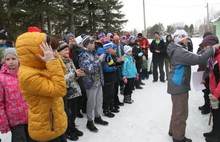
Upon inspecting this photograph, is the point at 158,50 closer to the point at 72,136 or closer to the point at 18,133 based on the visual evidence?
the point at 72,136

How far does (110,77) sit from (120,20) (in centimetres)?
2113

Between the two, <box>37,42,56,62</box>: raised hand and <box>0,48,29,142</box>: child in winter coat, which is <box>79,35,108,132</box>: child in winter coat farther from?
<box>37,42,56,62</box>: raised hand

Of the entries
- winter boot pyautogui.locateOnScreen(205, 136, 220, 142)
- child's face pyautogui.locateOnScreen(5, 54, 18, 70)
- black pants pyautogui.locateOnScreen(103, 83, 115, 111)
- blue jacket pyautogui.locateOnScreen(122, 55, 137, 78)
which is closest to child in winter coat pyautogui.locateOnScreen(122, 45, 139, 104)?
blue jacket pyautogui.locateOnScreen(122, 55, 137, 78)

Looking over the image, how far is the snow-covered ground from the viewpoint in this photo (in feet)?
13.6

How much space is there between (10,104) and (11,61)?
65 centimetres

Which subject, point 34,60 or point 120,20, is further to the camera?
point 120,20

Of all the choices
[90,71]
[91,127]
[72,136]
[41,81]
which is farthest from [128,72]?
[41,81]

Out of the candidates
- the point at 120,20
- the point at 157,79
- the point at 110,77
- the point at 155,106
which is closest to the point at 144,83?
the point at 157,79

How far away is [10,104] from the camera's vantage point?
2986 millimetres

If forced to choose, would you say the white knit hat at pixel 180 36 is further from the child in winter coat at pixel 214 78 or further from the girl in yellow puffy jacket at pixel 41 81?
the girl in yellow puffy jacket at pixel 41 81

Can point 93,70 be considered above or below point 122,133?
above

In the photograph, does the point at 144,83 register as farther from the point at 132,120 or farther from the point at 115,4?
the point at 115,4

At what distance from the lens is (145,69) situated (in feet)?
33.5

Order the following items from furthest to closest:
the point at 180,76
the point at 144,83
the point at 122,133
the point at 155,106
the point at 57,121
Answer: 1. the point at 144,83
2. the point at 155,106
3. the point at 122,133
4. the point at 180,76
5. the point at 57,121
